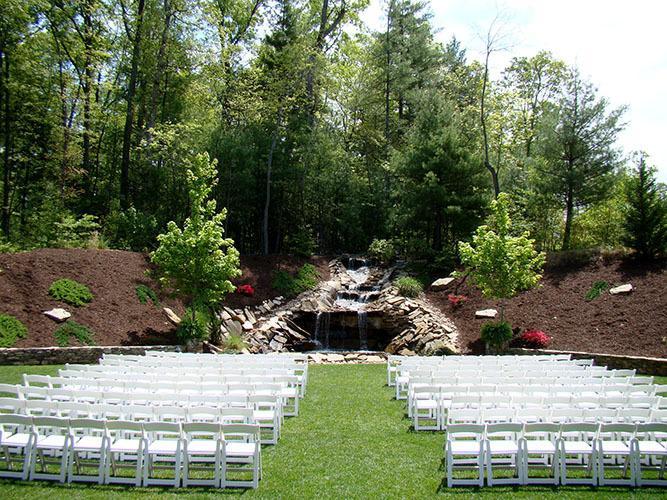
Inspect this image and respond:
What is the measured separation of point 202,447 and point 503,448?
3.78 m

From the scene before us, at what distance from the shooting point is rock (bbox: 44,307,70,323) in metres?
15.8

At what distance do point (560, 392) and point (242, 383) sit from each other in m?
5.26

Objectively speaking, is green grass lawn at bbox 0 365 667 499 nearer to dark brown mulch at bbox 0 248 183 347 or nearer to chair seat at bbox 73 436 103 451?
chair seat at bbox 73 436 103 451

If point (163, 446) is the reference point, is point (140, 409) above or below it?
above

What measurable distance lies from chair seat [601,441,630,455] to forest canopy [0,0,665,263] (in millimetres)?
15136

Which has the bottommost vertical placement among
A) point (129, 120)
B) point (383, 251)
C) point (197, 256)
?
point (197, 256)

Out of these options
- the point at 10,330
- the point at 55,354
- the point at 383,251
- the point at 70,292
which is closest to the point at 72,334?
the point at 55,354

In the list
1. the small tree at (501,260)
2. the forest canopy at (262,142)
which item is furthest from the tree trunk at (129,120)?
the small tree at (501,260)

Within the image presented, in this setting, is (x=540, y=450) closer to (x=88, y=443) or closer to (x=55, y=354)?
(x=88, y=443)

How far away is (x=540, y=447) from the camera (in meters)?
6.29

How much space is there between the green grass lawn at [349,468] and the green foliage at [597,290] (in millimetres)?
11671

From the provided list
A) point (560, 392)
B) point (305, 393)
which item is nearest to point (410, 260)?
point (305, 393)

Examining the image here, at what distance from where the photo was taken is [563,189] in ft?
75.4

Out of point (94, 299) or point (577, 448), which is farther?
point (94, 299)
